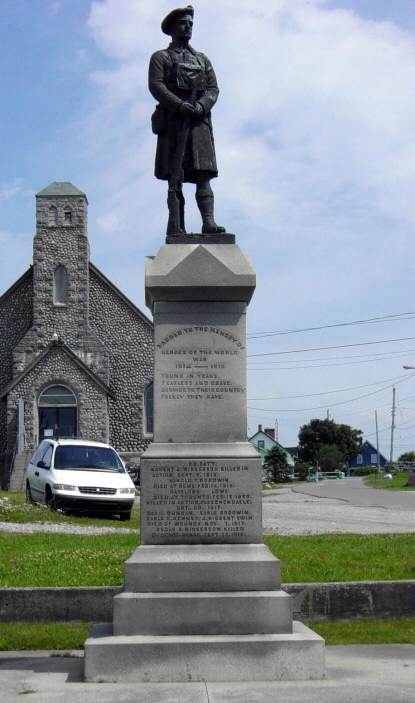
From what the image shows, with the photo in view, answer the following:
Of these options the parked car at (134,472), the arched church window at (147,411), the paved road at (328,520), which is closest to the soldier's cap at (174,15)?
the paved road at (328,520)

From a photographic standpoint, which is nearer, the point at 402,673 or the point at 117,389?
the point at 402,673

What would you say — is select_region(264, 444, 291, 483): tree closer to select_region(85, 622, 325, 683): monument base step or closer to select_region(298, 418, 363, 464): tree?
select_region(298, 418, 363, 464): tree

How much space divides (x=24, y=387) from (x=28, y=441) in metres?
2.44

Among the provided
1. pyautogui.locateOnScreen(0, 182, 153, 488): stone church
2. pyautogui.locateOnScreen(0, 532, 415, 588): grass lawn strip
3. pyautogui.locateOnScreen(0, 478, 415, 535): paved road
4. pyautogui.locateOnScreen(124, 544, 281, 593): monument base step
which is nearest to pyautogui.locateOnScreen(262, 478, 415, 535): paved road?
pyautogui.locateOnScreen(0, 478, 415, 535): paved road

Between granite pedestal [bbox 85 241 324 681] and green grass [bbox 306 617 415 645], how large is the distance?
1441mm

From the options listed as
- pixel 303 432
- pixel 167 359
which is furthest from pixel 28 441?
pixel 303 432

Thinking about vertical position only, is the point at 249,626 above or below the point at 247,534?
below

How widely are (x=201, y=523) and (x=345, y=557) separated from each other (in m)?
4.29

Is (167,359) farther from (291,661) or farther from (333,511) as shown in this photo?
(333,511)

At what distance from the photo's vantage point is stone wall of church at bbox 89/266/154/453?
1874 inches

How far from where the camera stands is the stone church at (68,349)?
146ft

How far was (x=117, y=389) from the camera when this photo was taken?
48.1m

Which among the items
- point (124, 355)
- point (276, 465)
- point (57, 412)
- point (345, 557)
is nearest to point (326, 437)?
point (276, 465)

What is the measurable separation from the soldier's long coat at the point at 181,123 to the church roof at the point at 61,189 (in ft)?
131
